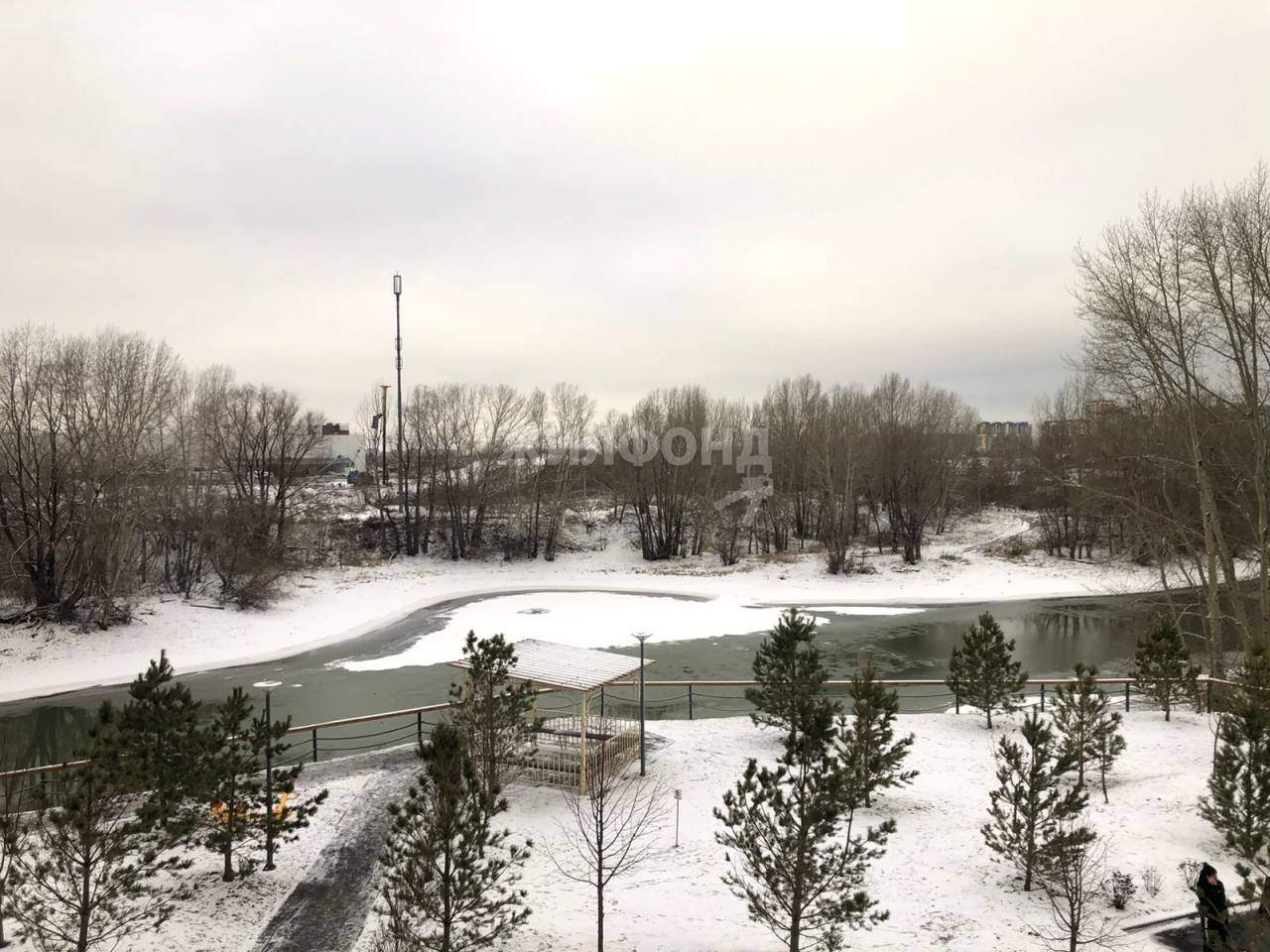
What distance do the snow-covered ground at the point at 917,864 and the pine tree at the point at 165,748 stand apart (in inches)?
115

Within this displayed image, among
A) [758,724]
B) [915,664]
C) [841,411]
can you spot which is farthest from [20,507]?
[841,411]

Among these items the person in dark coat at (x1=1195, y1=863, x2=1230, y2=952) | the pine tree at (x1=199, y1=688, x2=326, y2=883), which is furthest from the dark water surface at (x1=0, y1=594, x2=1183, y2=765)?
the person in dark coat at (x1=1195, y1=863, x2=1230, y2=952)

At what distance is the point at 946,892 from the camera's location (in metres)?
10.1

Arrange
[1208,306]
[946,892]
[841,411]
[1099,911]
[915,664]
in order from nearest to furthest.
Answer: [1099,911] → [946,892] → [1208,306] → [915,664] → [841,411]

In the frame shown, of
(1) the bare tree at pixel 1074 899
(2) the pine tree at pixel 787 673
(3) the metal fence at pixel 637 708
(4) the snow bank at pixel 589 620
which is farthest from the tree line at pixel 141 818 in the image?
(4) the snow bank at pixel 589 620

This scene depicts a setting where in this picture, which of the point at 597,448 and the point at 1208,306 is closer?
the point at 1208,306

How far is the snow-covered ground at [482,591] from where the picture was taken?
2730 cm

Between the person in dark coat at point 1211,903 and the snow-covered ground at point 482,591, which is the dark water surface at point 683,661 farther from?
the person in dark coat at point 1211,903

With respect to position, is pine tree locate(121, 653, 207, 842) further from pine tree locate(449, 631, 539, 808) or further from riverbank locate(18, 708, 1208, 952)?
pine tree locate(449, 631, 539, 808)

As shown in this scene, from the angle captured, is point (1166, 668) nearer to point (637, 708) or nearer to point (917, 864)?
point (917, 864)

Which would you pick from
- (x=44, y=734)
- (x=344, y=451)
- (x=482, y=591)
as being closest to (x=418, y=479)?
(x=482, y=591)

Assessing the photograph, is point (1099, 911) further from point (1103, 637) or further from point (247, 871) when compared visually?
point (1103, 637)

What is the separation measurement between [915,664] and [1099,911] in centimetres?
1778

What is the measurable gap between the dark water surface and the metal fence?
16.5 inches
